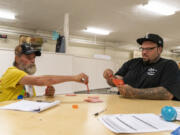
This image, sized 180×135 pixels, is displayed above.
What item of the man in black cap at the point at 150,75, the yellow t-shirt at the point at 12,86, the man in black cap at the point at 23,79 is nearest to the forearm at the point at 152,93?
the man in black cap at the point at 150,75

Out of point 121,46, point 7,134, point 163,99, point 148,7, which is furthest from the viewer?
point 121,46

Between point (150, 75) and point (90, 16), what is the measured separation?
3.50 metres

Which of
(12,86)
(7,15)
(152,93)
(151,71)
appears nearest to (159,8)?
(151,71)

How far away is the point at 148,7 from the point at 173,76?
295 cm

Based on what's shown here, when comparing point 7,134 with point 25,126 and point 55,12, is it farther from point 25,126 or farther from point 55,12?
point 55,12

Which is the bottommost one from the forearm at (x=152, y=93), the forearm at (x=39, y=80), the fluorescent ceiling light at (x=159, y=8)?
the forearm at (x=152, y=93)

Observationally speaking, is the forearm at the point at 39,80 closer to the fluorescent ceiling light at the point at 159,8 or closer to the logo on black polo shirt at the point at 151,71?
the logo on black polo shirt at the point at 151,71

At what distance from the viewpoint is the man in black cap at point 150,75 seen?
136 centimetres

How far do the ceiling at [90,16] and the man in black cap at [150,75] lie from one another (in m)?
2.30

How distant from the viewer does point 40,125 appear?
0.64m

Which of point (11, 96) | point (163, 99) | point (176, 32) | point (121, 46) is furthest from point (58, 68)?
point (121, 46)

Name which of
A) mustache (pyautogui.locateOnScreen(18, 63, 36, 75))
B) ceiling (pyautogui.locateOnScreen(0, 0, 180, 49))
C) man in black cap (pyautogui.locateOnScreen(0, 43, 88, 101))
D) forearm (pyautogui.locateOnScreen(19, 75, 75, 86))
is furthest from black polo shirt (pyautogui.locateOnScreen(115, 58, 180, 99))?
ceiling (pyautogui.locateOnScreen(0, 0, 180, 49))

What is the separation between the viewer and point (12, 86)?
47.4 inches

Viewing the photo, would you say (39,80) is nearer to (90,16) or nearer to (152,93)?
(152,93)
